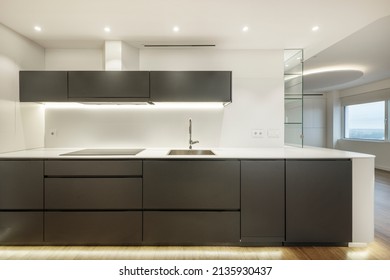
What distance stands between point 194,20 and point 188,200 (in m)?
1.77

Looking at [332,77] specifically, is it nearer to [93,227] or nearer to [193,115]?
[193,115]

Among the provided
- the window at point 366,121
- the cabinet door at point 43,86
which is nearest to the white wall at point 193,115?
the cabinet door at point 43,86

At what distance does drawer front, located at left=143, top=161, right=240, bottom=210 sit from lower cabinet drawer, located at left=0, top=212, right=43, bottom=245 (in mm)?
1050

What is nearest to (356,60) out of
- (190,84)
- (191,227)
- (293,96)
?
(293,96)

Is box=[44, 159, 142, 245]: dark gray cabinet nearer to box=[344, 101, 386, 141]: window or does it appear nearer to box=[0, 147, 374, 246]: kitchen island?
box=[0, 147, 374, 246]: kitchen island

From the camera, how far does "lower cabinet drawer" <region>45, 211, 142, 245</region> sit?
2.29m

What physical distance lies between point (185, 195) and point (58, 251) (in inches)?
51.3

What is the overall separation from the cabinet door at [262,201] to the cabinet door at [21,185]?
6.44 ft

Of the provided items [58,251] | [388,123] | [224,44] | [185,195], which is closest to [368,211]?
[185,195]

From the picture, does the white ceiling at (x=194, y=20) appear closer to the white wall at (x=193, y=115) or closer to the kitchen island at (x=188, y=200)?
the white wall at (x=193, y=115)

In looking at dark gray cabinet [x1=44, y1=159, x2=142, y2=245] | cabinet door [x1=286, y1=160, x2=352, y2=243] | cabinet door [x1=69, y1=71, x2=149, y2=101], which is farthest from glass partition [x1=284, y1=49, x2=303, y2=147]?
dark gray cabinet [x1=44, y1=159, x2=142, y2=245]

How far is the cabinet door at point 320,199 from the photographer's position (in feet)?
7.48

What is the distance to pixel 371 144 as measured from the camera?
721 cm
